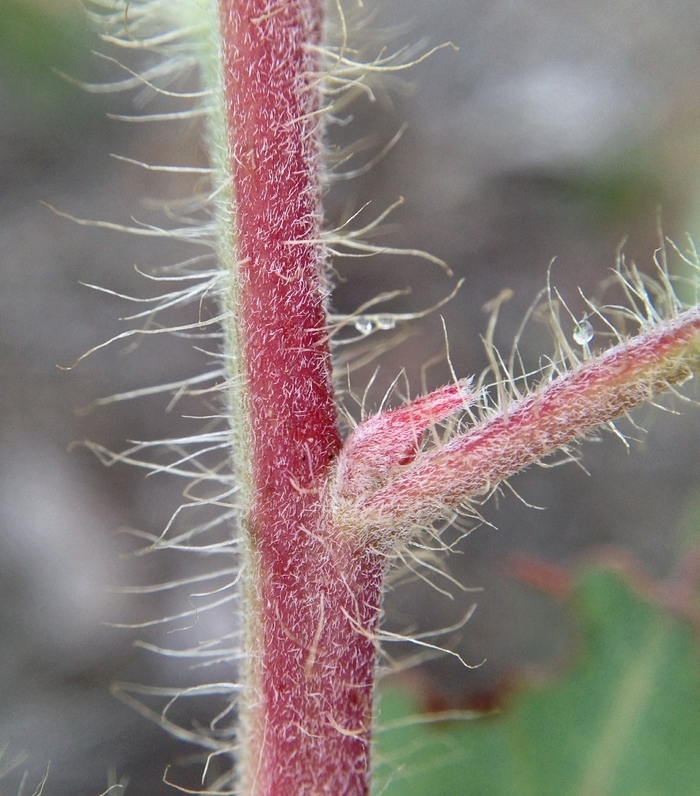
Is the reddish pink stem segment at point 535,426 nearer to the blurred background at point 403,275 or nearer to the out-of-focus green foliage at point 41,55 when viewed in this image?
the blurred background at point 403,275

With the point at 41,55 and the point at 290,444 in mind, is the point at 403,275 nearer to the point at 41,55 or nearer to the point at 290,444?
the point at 41,55

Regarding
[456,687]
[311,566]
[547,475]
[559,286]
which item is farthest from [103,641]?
[559,286]

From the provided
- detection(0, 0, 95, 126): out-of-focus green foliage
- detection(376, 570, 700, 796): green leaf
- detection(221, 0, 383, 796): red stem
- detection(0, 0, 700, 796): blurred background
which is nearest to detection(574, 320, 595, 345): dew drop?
detection(221, 0, 383, 796): red stem

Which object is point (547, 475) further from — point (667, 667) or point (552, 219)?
point (667, 667)

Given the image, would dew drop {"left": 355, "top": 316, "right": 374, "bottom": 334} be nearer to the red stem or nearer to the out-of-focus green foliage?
the red stem

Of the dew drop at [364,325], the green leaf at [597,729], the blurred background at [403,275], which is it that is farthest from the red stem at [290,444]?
the blurred background at [403,275]

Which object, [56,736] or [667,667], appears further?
[56,736]
